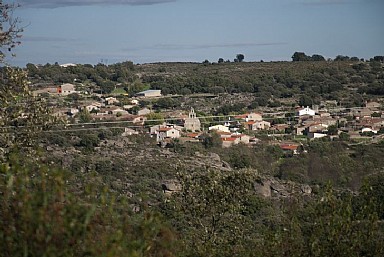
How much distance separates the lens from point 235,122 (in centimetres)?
4009

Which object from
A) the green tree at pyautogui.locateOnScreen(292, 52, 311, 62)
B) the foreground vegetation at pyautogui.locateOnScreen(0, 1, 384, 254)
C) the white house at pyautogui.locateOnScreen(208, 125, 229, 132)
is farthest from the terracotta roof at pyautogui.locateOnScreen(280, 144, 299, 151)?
the green tree at pyautogui.locateOnScreen(292, 52, 311, 62)

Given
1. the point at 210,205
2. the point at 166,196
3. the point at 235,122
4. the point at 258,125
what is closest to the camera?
the point at 210,205

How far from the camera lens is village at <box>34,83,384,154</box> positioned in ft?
108

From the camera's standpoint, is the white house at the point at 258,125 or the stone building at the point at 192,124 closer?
the stone building at the point at 192,124

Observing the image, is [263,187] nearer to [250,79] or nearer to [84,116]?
[84,116]

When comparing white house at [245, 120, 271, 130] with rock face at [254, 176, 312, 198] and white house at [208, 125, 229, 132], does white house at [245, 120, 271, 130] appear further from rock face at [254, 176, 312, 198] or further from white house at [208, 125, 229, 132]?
rock face at [254, 176, 312, 198]

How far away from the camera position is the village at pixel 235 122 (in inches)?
1300

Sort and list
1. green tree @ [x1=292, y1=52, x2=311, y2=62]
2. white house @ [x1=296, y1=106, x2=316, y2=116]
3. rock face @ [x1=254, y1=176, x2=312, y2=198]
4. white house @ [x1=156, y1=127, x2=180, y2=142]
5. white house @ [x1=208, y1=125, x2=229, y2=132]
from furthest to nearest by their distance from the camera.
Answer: green tree @ [x1=292, y1=52, x2=311, y2=62] → white house @ [x1=296, y1=106, x2=316, y2=116] → white house @ [x1=208, y1=125, x2=229, y2=132] → white house @ [x1=156, y1=127, x2=180, y2=142] → rock face @ [x1=254, y1=176, x2=312, y2=198]

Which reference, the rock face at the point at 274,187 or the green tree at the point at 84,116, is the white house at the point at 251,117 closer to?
the green tree at the point at 84,116

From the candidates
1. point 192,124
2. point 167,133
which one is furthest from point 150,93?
point 167,133

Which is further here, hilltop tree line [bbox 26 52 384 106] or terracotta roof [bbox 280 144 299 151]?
hilltop tree line [bbox 26 52 384 106]

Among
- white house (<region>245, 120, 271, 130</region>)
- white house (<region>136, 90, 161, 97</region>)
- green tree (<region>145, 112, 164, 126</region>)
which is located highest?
white house (<region>136, 90, 161, 97</region>)

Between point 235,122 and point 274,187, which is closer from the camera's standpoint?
point 274,187

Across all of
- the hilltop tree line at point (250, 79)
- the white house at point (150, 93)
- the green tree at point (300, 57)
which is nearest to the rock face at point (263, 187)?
the hilltop tree line at point (250, 79)
